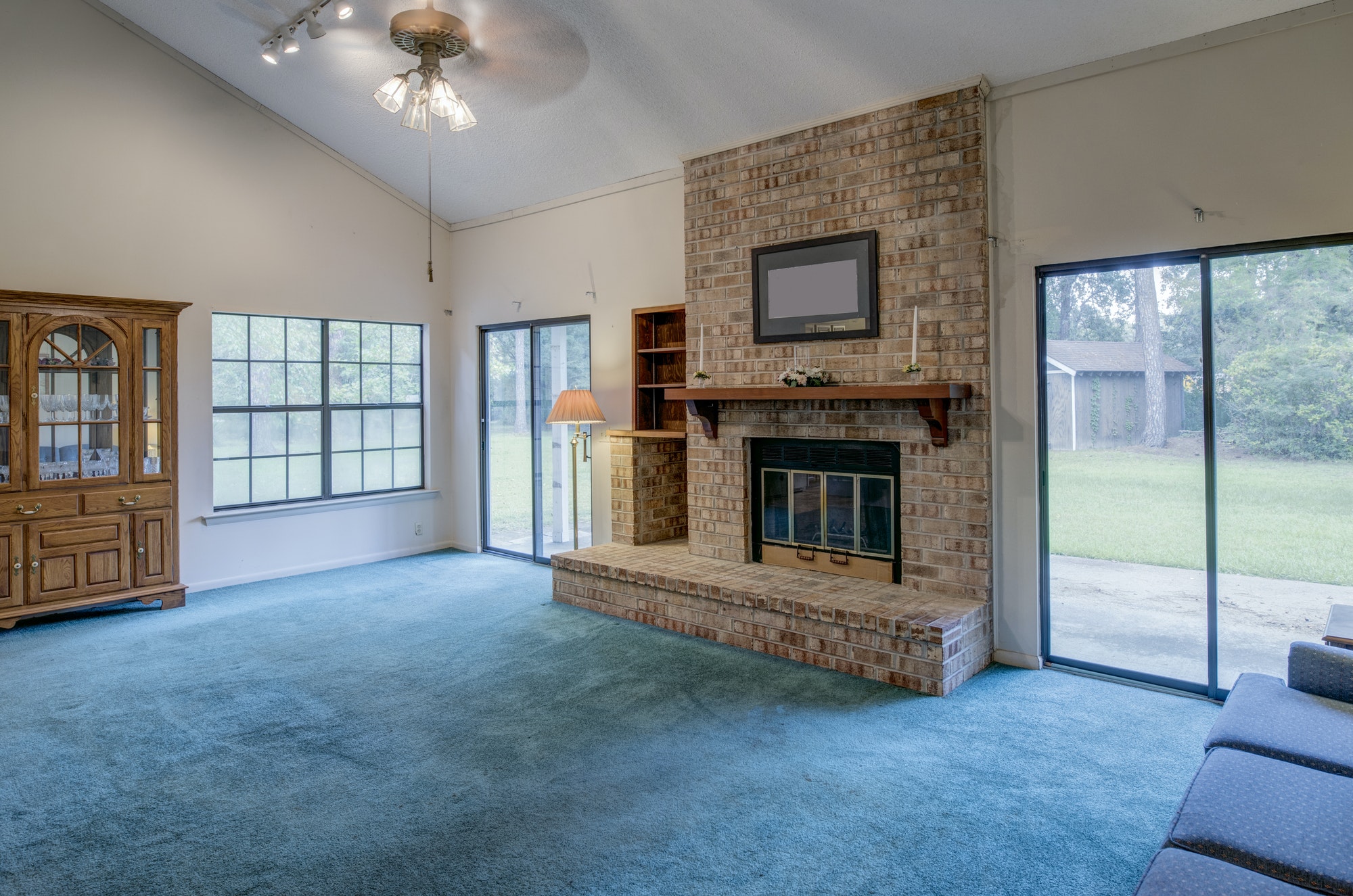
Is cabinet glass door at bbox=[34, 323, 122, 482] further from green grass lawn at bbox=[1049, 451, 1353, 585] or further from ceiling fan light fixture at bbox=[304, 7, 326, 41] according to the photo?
green grass lawn at bbox=[1049, 451, 1353, 585]

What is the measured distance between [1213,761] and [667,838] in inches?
61.7

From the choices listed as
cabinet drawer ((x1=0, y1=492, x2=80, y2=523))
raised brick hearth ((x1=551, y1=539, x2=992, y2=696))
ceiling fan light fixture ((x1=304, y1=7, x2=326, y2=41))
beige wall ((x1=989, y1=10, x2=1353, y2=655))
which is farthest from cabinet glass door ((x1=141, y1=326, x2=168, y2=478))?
beige wall ((x1=989, y1=10, x2=1353, y2=655))

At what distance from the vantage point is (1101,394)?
3.97 meters

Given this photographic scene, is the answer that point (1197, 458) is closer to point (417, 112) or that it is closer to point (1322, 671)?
→ point (1322, 671)

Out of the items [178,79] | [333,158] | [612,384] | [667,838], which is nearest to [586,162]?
[612,384]

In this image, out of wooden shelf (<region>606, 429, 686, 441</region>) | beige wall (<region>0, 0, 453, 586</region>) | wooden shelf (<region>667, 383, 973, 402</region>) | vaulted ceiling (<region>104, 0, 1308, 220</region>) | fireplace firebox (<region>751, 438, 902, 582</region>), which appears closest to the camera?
vaulted ceiling (<region>104, 0, 1308, 220</region>)

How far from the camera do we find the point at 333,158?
6547 millimetres

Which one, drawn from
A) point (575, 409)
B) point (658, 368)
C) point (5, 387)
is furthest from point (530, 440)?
point (5, 387)

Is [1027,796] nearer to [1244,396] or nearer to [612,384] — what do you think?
[1244,396]

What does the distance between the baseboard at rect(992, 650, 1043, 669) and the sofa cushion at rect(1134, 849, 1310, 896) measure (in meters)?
2.49

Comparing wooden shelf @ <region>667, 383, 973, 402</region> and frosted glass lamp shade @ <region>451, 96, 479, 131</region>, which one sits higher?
frosted glass lamp shade @ <region>451, 96, 479, 131</region>

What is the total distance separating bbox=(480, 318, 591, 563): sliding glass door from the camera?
6.51 metres

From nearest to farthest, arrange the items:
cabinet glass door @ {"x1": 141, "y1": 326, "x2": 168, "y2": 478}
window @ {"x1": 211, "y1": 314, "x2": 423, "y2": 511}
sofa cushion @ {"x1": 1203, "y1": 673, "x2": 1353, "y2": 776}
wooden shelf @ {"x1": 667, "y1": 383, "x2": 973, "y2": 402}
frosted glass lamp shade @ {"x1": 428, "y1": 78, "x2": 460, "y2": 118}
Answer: sofa cushion @ {"x1": 1203, "y1": 673, "x2": 1353, "y2": 776} < wooden shelf @ {"x1": 667, "y1": 383, "x2": 973, "y2": 402} < frosted glass lamp shade @ {"x1": 428, "y1": 78, "x2": 460, "y2": 118} < cabinet glass door @ {"x1": 141, "y1": 326, "x2": 168, "y2": 478} < window @ {"x1": 211, "y1": 314, "x2": 423, "y2": 511}

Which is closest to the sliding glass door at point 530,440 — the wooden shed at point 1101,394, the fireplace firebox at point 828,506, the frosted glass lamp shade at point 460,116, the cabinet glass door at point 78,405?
the fireplace firebox at point 828,506
